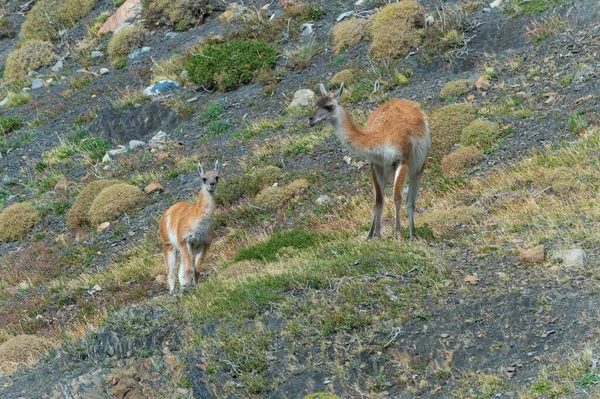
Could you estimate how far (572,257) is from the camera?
33.3 feet

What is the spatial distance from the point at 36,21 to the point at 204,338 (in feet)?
92.4

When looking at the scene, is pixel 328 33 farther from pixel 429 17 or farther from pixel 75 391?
pixel 75 391

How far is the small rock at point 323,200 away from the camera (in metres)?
17.6

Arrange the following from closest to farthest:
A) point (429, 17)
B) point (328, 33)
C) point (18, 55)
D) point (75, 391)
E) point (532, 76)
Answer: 1. point (75, 391)
2. point (532, 76)
3. point (429, 17)
4. point (328, 33)
5. point (18, 55)

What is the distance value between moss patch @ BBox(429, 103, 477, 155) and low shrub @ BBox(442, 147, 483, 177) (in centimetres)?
84

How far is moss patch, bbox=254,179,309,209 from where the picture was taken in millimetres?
18391

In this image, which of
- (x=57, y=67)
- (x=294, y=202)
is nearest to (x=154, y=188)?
(x=294, y=202)

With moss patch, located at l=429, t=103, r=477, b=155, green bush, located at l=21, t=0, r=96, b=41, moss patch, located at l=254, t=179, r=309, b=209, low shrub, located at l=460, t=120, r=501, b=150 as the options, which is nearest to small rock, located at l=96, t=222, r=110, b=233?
moss patch, located at l=254, t=179, r=309, b=209

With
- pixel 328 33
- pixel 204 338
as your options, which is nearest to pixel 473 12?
pixel 328 33

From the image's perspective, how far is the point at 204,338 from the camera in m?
10.4

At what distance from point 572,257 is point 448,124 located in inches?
357

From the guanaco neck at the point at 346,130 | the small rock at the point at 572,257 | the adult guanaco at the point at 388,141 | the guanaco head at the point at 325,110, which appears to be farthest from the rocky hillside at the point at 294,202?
the guanaco head at the point at 325,110

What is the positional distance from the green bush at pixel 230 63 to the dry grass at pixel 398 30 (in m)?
3.57

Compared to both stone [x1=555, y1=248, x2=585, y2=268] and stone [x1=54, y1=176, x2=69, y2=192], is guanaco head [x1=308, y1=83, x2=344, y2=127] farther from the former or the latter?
stone [x1=54, y1=176, x2=69, y2=192]
